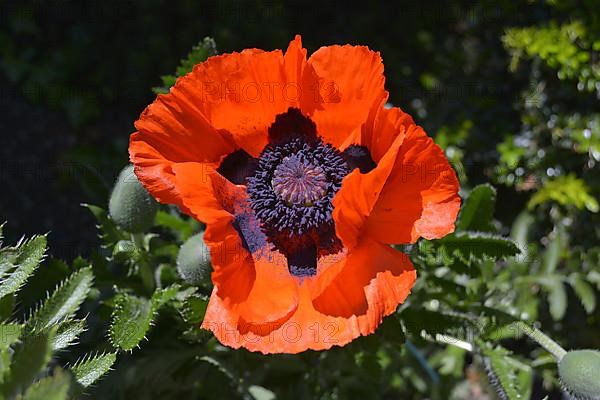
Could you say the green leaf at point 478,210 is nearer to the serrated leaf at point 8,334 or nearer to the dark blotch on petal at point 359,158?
the dark blotch on petal at point 359,158

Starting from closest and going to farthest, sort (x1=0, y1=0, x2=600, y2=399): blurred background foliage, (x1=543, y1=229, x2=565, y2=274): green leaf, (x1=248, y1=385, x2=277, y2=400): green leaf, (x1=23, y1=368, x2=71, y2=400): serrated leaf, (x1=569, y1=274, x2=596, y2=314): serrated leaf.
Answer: (x1=23, y1=368, x2=71, y2=400): serrated leaf, (x1=0, y1=0, x2=600, y2=399): blurred background foliage, (x1=248, y1=385, x2=277, y2=400): green leaf, (x1=569, y1=274, x2=596, y2=314): serrated leaf, (x1=543, y1=229, x2=565, y2=274): green leaf

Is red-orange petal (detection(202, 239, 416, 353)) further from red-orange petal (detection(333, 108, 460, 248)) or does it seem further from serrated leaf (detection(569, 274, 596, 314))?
serrated leaf (detection(569, 274, 596, 314))

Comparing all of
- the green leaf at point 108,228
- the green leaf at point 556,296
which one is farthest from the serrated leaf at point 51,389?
the green leaf at point 556,296

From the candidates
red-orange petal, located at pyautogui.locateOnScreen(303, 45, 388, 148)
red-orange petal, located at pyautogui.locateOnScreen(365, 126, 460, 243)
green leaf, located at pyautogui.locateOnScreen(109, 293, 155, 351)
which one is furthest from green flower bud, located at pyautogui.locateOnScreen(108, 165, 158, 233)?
red-orange petal, located at pyautogui.locateOnScreen(365, 126, 460, 243)

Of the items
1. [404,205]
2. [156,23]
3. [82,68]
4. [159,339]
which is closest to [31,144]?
[82,68]

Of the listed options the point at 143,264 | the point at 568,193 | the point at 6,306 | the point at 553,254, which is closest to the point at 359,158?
the point at 143,264

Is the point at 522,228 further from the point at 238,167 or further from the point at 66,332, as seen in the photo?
the point at 66,332
